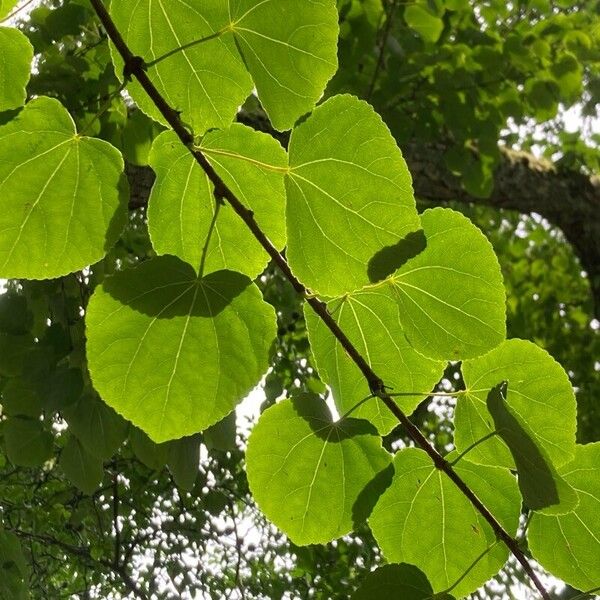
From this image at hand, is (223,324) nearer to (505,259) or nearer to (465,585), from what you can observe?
(465,585)

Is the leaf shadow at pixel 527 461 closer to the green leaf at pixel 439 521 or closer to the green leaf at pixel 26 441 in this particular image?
the green leaf at pixel 439 521

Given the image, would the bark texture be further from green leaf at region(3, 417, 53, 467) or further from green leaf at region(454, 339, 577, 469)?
green leaf at region(454, 339, 577, 469)

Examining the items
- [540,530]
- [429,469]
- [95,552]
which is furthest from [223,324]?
[95,552]

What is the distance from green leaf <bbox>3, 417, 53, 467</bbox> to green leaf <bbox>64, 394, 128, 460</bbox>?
0.22m

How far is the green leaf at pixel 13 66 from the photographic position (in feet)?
1.80

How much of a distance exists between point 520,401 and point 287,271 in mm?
213

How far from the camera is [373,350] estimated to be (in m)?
0.62

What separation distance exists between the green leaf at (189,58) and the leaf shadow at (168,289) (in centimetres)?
10

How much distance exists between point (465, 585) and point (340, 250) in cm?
29

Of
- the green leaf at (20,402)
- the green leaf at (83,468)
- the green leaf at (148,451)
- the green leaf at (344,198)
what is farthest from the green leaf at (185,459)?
the green leaf at (344,198)

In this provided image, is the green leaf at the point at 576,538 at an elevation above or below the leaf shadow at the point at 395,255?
below

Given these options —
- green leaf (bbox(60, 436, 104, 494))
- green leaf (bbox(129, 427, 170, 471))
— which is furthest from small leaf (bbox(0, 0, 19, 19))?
green leaf (bbox(60, 436, 104, 494))

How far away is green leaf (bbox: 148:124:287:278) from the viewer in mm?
577

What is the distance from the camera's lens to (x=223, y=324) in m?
0.55
